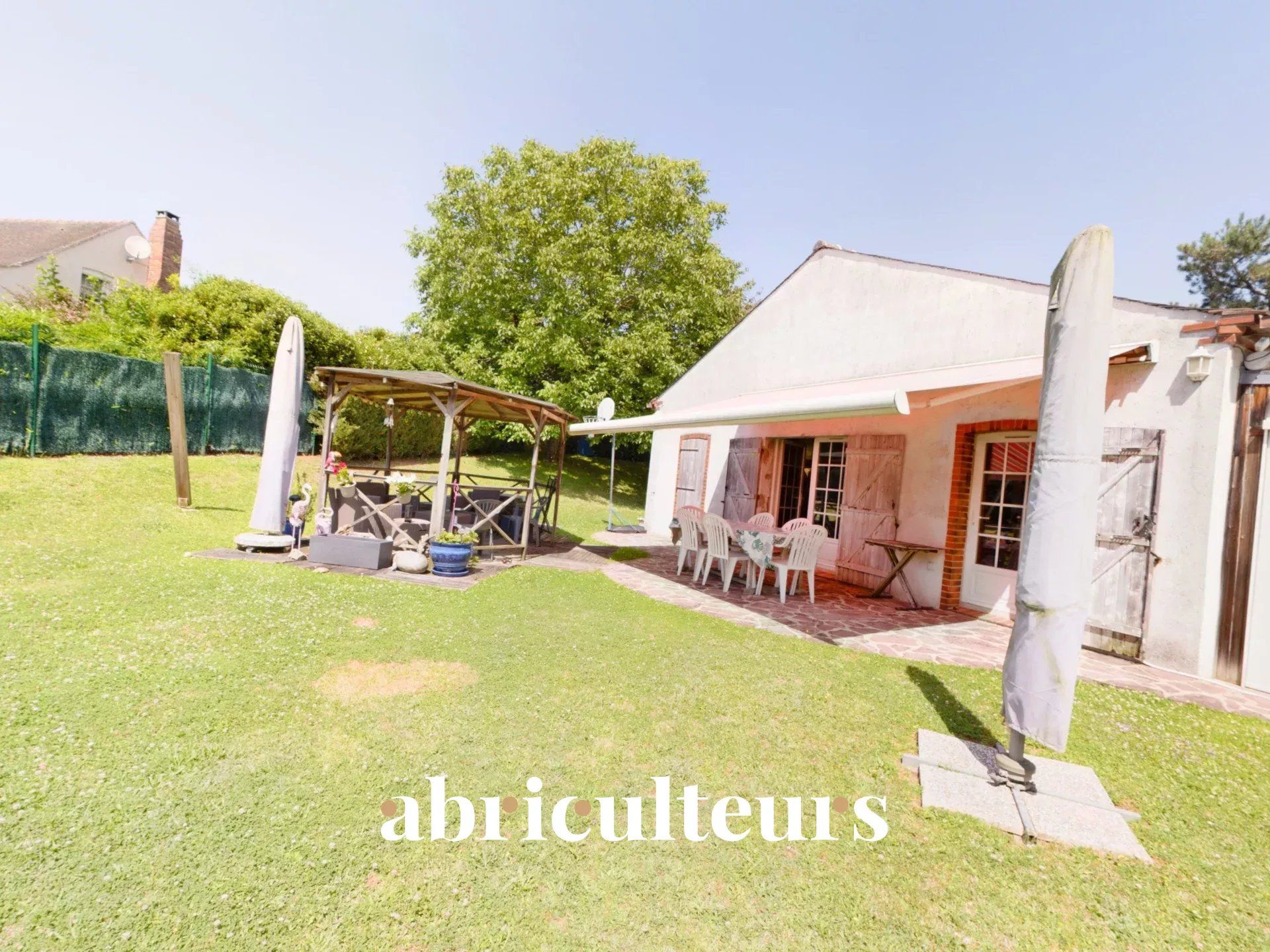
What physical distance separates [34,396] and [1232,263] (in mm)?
44611

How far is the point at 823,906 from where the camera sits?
2.46m

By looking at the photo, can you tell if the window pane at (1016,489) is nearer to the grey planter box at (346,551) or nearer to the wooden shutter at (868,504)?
the wooden shutter at (868,504)

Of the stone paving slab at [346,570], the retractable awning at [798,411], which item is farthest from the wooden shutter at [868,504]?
the stone paving slab at [346,570]

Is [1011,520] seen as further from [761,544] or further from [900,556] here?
[761,544]

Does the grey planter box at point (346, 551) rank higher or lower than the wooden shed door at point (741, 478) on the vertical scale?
lower

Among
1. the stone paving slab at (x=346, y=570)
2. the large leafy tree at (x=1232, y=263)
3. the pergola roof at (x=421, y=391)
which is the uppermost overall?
the large leafy tree at (x=1232, y=263)

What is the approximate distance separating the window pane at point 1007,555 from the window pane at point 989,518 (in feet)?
0.74

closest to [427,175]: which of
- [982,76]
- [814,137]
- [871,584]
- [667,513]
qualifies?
[814,137]

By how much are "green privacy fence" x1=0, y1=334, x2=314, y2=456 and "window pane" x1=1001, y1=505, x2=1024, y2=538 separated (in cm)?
1622

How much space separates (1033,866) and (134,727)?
5.18m

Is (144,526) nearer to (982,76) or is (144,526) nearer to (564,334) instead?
(564,334)

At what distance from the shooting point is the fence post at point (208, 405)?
43.0ft

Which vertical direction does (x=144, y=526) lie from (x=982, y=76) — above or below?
below

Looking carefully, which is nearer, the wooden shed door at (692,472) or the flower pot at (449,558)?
the flower pot at (449,558)
